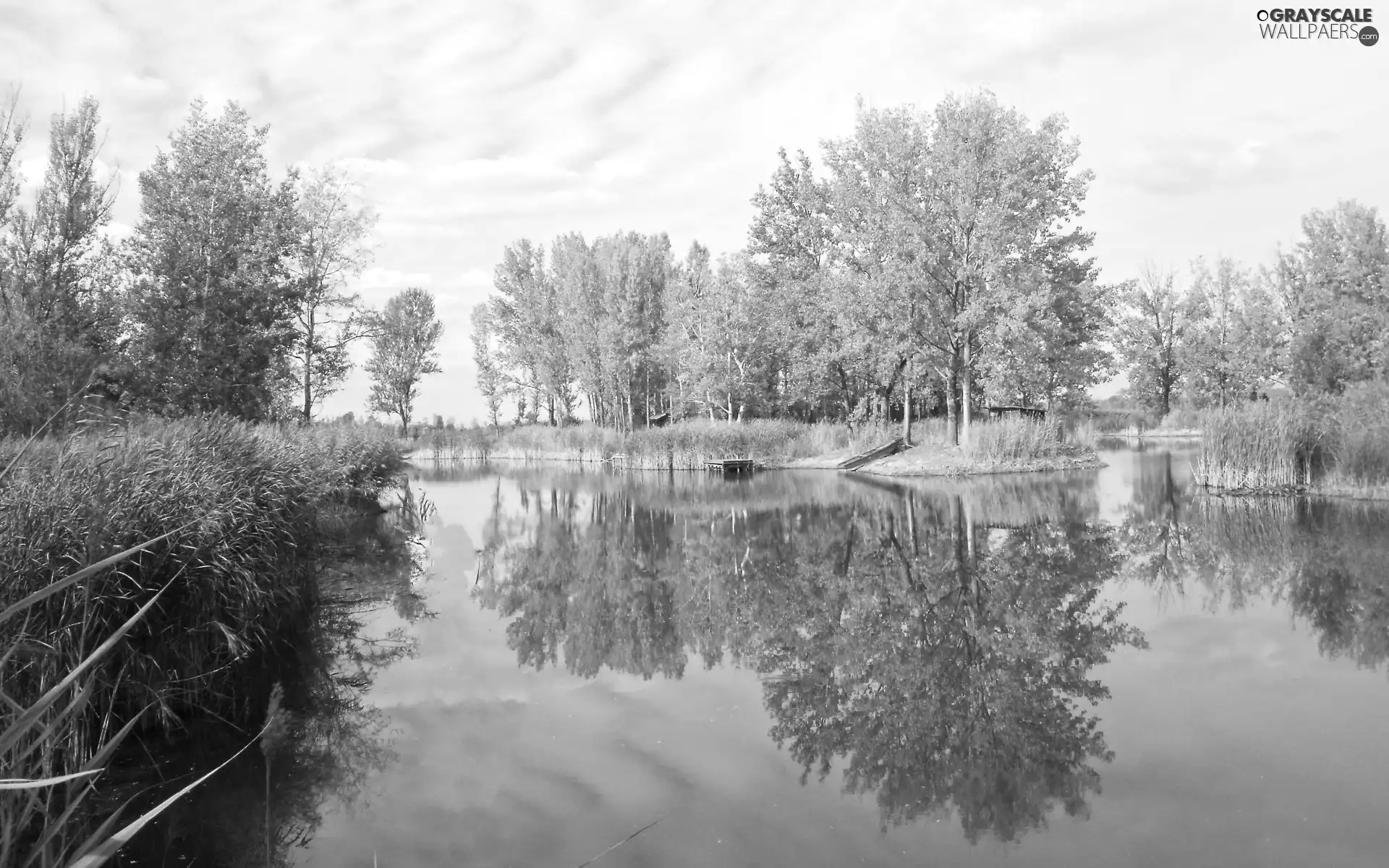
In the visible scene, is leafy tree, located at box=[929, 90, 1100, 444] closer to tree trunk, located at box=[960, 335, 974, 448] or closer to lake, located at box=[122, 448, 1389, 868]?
tree trunk, located at box=[960, 335, 974, 448]

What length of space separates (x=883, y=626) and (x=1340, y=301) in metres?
37.3

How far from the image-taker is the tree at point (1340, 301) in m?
31.8

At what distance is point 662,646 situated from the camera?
388 inches

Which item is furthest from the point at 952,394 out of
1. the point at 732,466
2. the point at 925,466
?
the point at 732,466

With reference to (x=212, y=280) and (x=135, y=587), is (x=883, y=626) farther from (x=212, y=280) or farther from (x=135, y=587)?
(x=212, y=280)

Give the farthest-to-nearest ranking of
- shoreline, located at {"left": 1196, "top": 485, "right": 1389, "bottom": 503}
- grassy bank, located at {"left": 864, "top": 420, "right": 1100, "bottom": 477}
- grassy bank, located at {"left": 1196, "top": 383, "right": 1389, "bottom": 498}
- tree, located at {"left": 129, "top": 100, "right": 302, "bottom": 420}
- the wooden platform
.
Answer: the wooden platform < grassy bank, located at {"left": 864, "top": 420, "right": 1100, "bottom": 477} < tree, located at {"left": 129, "top": 100, "right": 302, "bottom": 420} < grassy bank, located at {"left": 1196, "top": 383, "right": 1389, "bottom": 498} < shoreline, located at {"left": 1196, "top": 485, "right": 1389, "bottom": 503}

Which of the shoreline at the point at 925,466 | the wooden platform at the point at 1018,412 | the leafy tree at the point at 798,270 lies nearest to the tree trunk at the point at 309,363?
the shoreline at the point at 925,466

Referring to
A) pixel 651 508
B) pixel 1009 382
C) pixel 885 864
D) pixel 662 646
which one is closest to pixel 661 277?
pixel 1009 382

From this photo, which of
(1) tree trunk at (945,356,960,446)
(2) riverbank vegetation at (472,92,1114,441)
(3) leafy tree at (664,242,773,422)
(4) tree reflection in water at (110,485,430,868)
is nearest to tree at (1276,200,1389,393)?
(2) riverbank vegetation at (472,92,1114,441)

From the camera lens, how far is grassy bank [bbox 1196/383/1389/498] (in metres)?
18.6

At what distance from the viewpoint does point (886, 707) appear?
7492 millimetres

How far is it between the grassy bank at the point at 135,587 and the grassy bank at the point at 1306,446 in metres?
21.0

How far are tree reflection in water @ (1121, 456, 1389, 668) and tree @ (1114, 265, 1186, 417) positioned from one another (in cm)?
4118

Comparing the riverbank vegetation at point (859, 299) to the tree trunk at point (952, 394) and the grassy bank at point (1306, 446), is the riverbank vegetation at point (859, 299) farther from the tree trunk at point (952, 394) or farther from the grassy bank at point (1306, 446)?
the grassy bank at point (1306, 446)
